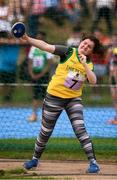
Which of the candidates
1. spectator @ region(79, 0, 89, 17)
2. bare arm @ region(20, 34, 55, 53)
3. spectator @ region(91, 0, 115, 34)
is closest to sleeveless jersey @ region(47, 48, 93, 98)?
bare arm @ region(20, 34, 55, 53)

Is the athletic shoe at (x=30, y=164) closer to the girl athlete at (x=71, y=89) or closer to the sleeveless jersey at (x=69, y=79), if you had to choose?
the girl athlete at (x=71, y=89)

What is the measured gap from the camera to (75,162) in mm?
9297

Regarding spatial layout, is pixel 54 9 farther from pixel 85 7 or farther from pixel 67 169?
pixel 67 169

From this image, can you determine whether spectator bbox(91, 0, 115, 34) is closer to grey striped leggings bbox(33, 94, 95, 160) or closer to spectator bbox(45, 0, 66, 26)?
spectator bbox(45, 0, 66, 26)

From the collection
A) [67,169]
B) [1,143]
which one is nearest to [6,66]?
[1,143]

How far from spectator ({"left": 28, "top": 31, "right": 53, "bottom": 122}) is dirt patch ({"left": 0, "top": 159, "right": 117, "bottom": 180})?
218cm

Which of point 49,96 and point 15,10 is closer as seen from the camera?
point 49,96

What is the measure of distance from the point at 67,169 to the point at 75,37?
4.03 meters

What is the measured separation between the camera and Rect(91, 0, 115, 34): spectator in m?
11.1

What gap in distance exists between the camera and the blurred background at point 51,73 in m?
10.8

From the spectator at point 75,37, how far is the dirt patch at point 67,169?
265 centimetres

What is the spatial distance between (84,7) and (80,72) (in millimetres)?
3477

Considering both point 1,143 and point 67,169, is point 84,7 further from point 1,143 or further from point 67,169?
point 67,169

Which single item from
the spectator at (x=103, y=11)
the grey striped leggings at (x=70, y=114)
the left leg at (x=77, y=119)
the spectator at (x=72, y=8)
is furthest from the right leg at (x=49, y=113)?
the spectator at (x=72, y=8)
